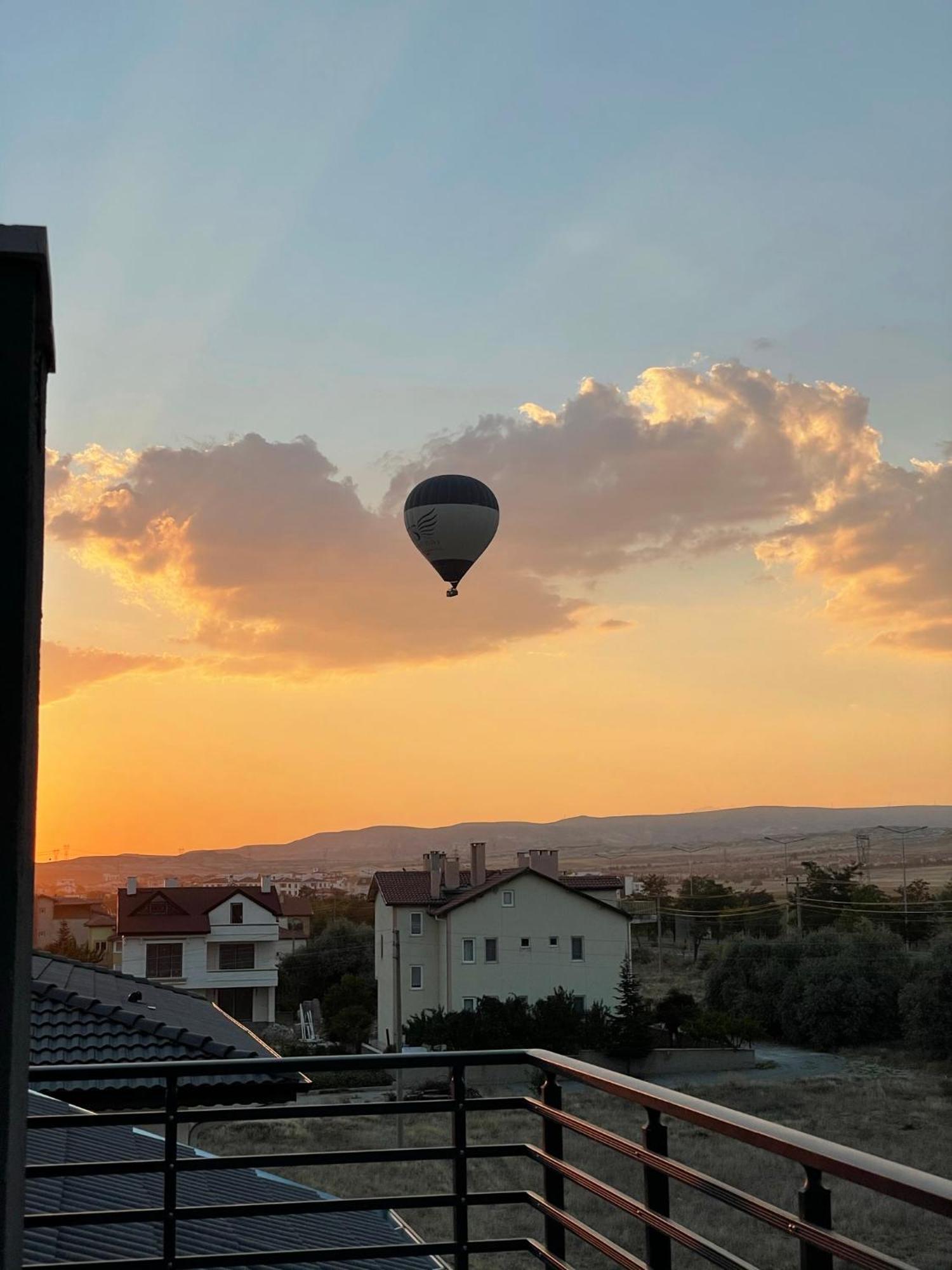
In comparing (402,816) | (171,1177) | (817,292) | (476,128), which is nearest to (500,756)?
(402,816)

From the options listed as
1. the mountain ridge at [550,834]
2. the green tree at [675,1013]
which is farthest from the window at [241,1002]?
the mountain ridge at [550,834]

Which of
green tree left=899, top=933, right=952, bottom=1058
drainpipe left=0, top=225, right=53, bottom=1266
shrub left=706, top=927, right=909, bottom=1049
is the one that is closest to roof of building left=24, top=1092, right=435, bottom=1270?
drainpipe left=0, top=225, right=53, bottom=1266

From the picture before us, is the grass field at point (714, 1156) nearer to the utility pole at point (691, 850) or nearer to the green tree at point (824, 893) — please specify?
the green tree at point (824, 893)

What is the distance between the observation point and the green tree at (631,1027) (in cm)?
2858

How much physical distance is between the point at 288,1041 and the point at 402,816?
32.3 metres

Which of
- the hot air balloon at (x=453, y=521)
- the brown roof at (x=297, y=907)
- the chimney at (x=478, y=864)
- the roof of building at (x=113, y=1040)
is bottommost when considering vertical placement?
the brown roof at (x=297, y=907)

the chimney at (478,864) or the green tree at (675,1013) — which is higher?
the chimney at (478,864)

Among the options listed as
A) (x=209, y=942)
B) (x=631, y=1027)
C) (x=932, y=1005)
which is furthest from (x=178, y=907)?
(x=932, y=1005)

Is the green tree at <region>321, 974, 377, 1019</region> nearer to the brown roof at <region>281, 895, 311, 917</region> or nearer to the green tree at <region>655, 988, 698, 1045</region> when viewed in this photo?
the brown roof at <region>281, 895, 311, 917</region>

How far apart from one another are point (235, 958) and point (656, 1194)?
3527cm

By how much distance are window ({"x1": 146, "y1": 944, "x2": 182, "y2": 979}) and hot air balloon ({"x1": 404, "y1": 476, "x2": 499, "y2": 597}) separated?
79.7 feet

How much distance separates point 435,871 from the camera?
36000mm

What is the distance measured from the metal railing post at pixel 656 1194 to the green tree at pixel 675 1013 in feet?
95.6

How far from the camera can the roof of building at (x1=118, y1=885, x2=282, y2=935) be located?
34625 millimetres
